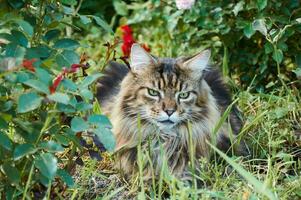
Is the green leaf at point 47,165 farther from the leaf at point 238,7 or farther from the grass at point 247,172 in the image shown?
the leaf at point 238,7

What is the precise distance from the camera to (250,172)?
363 cm

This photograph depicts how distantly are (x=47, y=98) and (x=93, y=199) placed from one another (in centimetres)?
80

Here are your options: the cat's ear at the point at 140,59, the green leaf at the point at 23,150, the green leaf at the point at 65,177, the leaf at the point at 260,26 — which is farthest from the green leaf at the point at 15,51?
the leaf at the point at 260,26

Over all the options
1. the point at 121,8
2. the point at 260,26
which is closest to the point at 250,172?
the point at 260,26

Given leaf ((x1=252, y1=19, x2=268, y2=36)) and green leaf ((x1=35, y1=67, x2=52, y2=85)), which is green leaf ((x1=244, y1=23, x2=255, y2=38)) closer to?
leaf ((x1=252, y1=19, x2=268, y2=36))

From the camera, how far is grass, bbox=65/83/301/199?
3209mm

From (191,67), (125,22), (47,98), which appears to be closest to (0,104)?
(47,98)

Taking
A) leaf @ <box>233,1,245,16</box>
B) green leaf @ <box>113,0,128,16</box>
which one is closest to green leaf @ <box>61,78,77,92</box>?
leaf @ <box>233,1,245,16</box>

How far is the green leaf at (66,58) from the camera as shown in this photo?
326cm

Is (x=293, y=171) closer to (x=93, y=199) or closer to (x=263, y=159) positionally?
(x=263, y=159)

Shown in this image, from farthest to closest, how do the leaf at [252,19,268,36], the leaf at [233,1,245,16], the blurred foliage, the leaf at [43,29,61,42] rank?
the leaf at [233,1,245,16] < the blurred foliage < the leaf at [252,19,268,36] < the leaf at [43,29,61,42]

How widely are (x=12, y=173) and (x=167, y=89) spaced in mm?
945

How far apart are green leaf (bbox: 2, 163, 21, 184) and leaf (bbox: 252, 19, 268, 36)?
1.61 meters

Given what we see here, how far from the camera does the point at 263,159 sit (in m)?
3.80
